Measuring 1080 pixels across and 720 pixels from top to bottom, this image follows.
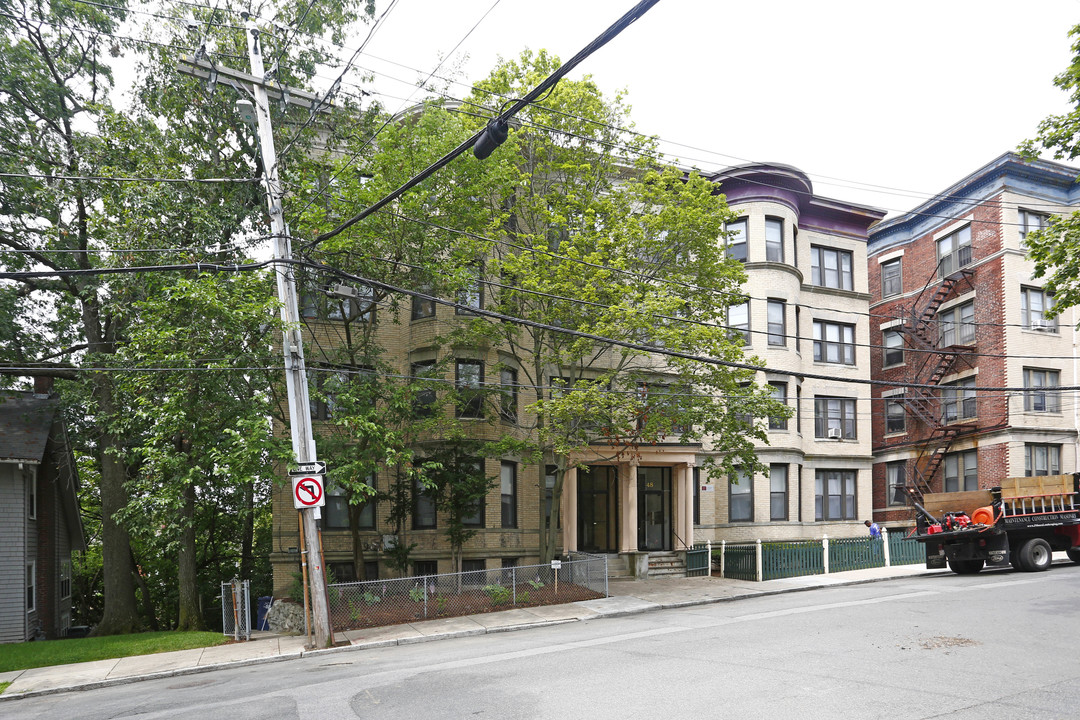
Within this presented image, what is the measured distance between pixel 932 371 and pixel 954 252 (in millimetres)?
5495

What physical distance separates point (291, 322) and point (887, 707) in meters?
11.9

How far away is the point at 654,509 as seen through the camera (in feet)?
92.9

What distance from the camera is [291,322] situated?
15453 mm

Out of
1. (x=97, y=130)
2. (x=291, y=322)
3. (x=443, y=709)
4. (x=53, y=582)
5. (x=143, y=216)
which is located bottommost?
(x=53, y=582)

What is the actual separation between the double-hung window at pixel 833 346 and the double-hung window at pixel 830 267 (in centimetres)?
173

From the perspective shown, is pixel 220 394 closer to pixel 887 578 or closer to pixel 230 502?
pixel 230 502

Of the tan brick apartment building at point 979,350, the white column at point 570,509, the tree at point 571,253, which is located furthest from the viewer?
the tan brick apartment building at point 979,350

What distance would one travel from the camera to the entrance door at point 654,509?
27844 mm

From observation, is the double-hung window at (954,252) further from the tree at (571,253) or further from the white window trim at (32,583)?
the white window trim at (32,583)

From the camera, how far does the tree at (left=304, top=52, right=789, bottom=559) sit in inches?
728

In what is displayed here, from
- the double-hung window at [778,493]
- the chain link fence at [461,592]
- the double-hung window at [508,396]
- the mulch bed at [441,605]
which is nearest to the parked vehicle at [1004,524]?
the double-hung window at [778,493]

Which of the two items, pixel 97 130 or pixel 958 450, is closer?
pixel 97 130

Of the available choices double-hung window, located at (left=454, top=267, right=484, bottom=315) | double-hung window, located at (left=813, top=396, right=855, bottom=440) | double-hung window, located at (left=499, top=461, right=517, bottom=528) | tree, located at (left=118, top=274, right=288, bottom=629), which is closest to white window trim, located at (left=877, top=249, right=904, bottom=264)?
double-hung window, located at (left=813, top=396, right=855, bottom=440)

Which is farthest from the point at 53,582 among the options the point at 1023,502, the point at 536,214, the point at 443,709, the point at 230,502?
the point at 1023,502
